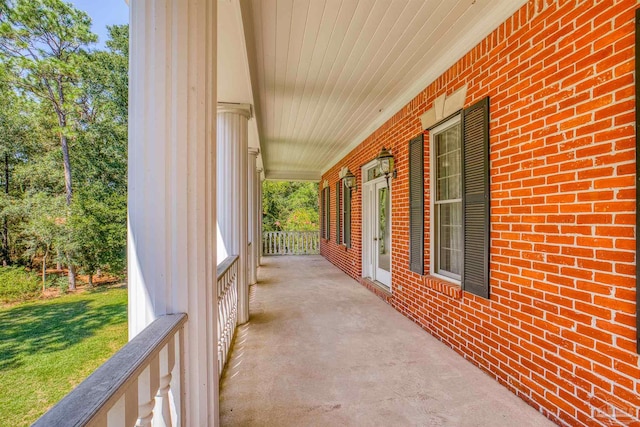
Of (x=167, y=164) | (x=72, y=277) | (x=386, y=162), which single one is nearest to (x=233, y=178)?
(x=386, y=162)

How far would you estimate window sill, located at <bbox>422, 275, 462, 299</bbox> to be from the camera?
280 cm

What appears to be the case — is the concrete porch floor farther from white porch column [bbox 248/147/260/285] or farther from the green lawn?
the green lawn

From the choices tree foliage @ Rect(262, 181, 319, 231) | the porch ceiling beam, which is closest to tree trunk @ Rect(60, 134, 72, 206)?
the porch ceiling beam

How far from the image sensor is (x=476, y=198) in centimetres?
256

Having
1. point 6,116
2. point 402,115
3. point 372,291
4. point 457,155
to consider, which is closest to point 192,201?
point 6,116

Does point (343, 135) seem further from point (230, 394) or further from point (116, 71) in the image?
point (116, 71)

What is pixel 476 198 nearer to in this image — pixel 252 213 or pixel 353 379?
pixel 353 379

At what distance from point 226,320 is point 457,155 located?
9.42 feet

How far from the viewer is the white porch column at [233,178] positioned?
3.58m

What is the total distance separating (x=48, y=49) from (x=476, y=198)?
4.96 metres

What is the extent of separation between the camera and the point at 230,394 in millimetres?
2166

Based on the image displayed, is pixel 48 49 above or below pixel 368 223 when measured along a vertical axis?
above

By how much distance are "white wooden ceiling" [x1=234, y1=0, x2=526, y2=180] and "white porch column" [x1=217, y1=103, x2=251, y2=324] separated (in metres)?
Result: 0.50

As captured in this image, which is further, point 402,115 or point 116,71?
point 116,71
